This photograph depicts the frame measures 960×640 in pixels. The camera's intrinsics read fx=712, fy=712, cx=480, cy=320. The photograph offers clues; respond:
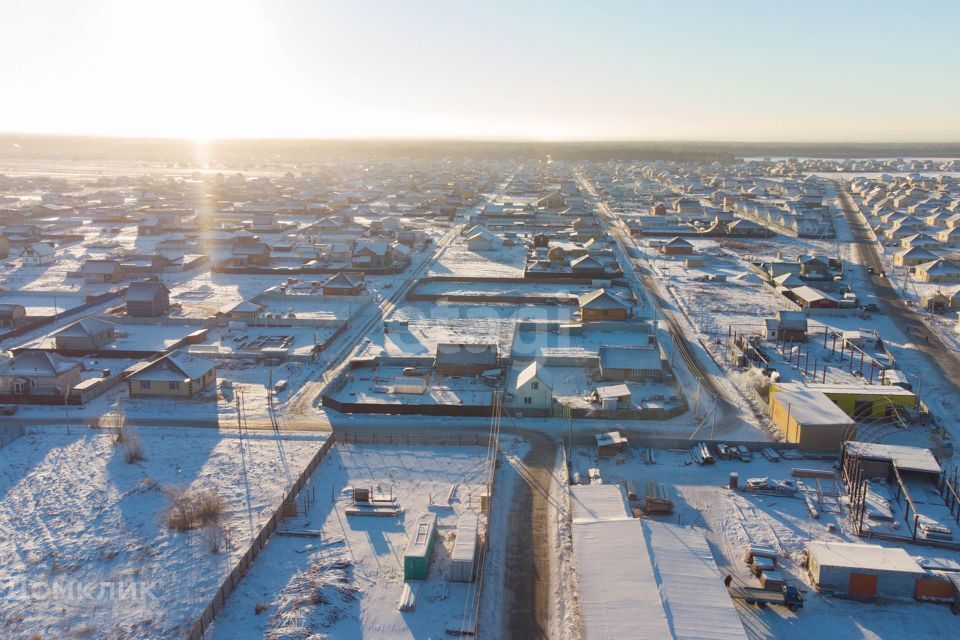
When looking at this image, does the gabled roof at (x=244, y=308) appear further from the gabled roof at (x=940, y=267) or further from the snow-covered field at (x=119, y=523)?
the gabled roof at (x=940, y=267)

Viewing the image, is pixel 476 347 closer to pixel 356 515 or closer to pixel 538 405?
pixel 538 405

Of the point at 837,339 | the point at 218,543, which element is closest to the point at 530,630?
the point at 218,543

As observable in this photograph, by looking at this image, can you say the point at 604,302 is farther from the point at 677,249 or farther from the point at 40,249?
the point at 40,249

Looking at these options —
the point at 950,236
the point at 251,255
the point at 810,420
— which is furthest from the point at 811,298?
the point at 251,255

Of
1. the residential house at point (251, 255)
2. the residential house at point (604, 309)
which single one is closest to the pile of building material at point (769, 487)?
the residential house at point (604, 309)

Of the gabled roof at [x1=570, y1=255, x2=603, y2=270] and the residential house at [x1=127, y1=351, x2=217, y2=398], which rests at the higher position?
the gabled roof at [x1=570, y1=255, x2=603, y2=270]

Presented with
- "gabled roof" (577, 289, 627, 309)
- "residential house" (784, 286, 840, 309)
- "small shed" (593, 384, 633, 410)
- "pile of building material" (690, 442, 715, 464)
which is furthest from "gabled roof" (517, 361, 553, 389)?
"residential house" (784, 286, 840, 309)

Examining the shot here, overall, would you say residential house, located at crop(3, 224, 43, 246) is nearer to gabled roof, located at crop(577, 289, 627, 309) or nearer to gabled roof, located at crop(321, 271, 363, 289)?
gabled roof, located at crop(321, 271, 363, 289)

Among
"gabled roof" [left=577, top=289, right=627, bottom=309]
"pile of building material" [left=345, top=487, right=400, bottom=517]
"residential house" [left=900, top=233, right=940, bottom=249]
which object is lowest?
"pile of building material" [left=345, top=487, right=400, bottom=517]
